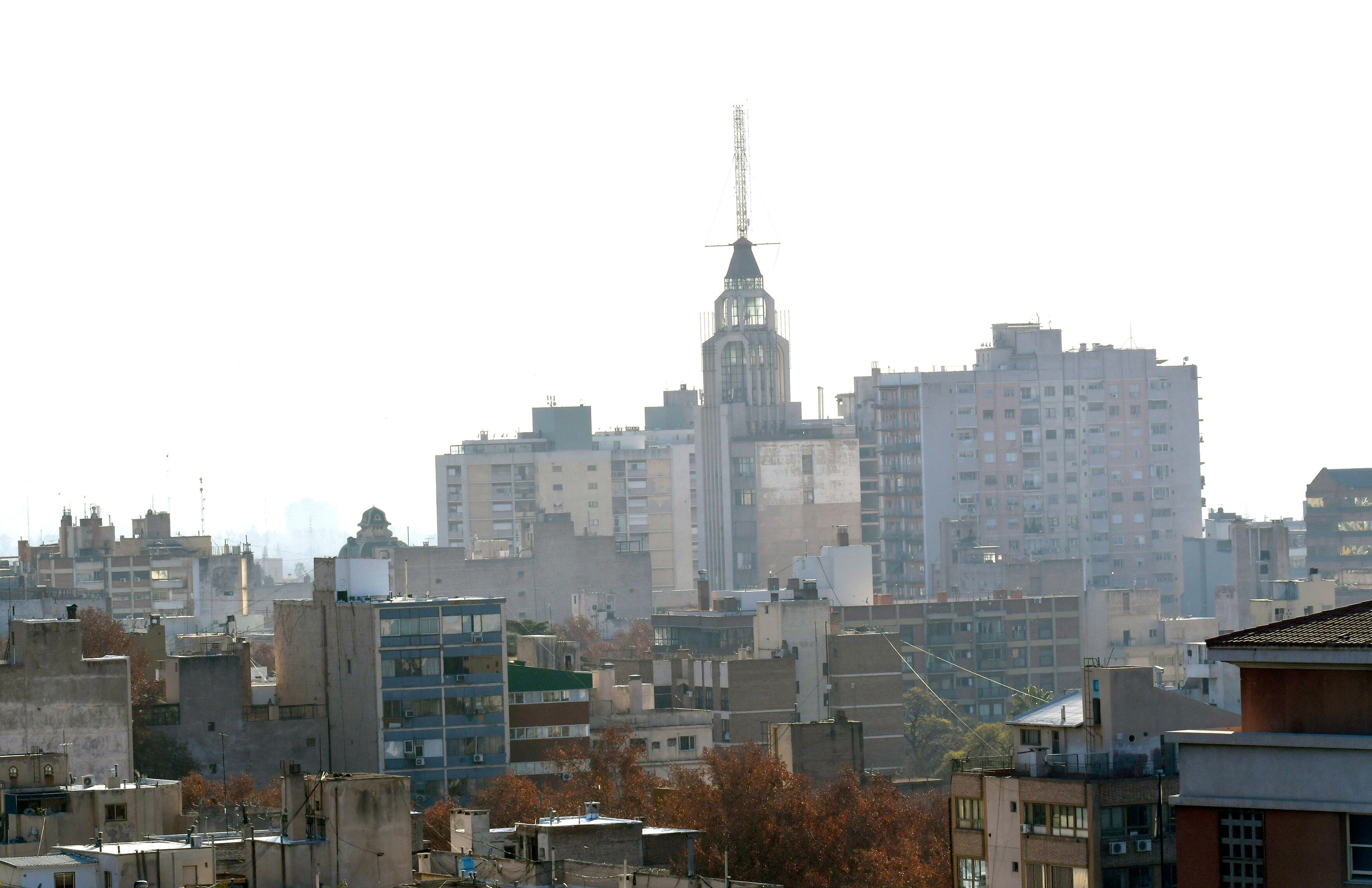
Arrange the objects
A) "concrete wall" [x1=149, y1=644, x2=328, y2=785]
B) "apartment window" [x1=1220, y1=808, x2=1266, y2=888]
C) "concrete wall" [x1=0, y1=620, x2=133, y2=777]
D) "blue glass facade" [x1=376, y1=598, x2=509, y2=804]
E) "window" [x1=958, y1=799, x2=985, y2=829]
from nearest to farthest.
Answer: "apartment window" [x1=1220, y1=808, x2=1266, y2=888] → "window" [x1=958, y1=799, x2=985, y2=829] → "concrete wall" [x1=0, y1=620, x2=133, y2=777] → "concrete wall" [x1=149, y1=644, x2=328, y2=785] → "blue glass facade" [x1=376, y1=598, x2=509, y2=804]

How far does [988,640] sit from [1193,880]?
110 metres

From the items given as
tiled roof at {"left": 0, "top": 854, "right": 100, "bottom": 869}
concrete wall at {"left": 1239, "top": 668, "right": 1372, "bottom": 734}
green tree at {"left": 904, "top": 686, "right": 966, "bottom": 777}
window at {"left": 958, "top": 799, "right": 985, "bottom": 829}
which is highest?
concrete wall at {"left": 1239, "top": 668, "right": 1372, "bottom": 734}

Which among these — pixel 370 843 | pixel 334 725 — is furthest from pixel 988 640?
pixel 370 843

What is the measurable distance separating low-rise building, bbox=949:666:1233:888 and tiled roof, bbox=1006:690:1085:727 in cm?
5

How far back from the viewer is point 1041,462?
194875 mm

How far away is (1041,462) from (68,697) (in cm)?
13827

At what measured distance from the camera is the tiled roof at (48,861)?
36.3m

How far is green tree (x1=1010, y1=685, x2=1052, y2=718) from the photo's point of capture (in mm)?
113938

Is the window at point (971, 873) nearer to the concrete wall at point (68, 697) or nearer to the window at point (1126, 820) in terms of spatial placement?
the window at point (1126, 820)

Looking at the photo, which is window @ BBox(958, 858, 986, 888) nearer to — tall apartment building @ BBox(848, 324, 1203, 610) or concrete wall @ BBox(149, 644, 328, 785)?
concrete wall @ BBox(149, 644, 328, 785)

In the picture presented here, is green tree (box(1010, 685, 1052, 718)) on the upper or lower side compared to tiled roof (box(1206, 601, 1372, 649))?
lower

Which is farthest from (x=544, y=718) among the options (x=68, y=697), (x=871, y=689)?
(x=871, y=689)

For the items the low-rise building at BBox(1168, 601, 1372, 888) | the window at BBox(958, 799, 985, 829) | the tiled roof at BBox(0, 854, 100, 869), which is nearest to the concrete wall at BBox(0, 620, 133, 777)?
the tiled roof at BBox(0, 854, 100, 869)

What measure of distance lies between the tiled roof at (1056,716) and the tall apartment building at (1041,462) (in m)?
141
